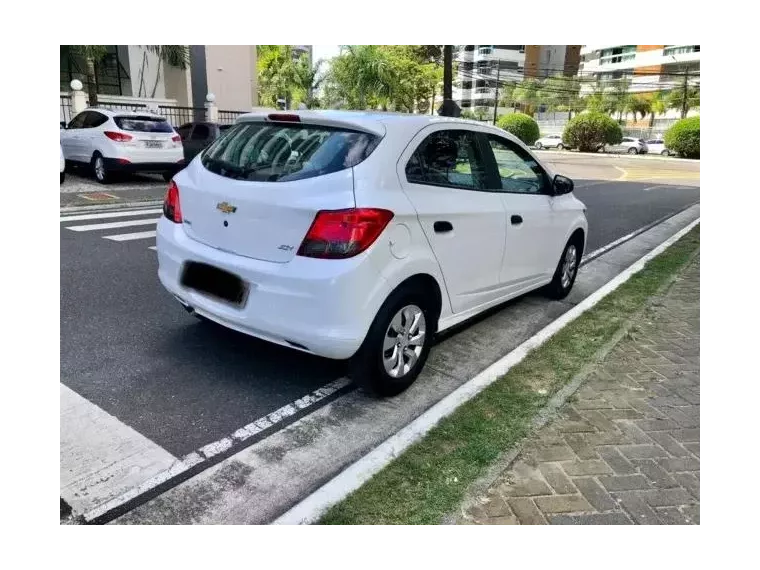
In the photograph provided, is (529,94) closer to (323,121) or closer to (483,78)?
(483,78)

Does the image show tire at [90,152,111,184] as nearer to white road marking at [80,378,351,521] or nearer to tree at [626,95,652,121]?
white road marking at [80,378,351,521]

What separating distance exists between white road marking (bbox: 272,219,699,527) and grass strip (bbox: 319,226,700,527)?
38 millimetres

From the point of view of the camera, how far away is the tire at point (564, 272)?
18.4 ft

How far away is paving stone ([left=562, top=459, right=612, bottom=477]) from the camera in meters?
2.91

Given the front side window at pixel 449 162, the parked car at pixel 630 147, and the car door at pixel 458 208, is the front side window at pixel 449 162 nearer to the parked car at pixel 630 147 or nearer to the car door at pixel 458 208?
the car door at pixel 458 208

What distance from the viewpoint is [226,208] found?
3.38m

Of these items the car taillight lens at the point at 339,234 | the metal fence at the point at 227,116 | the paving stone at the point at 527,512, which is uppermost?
the metal fence at the point at 227,116

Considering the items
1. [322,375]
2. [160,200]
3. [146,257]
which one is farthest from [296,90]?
[322,375]

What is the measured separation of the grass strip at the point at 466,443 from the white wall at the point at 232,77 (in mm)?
21712

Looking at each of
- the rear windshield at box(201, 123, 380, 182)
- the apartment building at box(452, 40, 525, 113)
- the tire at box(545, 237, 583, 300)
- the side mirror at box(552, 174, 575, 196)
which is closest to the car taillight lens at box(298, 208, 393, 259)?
the rear windshield at box(201, 123, 380, 182)

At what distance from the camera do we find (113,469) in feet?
9.05

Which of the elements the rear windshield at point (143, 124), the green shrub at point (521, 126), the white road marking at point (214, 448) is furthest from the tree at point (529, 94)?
the white road marking at point (214, 448)

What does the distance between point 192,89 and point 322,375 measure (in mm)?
21901

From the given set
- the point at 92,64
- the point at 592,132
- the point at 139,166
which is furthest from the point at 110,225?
the point at 592,132
